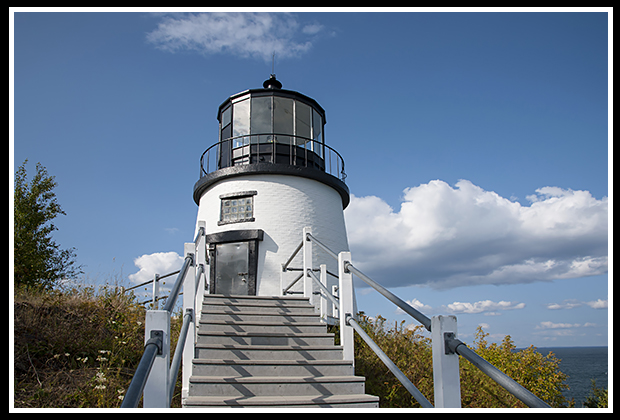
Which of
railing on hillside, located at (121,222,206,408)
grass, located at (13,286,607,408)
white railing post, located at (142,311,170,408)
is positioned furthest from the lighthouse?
white railing post, located at (142,311,170,408)

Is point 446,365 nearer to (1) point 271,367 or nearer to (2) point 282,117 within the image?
(1) point 271,367

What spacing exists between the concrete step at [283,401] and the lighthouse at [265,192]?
548 cm

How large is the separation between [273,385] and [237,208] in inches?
260

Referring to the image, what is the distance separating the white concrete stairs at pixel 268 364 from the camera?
3.85 m

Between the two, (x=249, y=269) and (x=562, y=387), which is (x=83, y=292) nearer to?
(x=249, y=269)

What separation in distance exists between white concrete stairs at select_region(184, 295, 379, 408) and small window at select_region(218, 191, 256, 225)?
4281 millimetres

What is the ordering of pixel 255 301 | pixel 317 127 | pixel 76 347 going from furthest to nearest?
pixel 317 127
pixel 255 301
pixel 76 347

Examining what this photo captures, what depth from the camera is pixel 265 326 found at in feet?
17.9

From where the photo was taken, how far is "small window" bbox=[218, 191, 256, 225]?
33.2 feet

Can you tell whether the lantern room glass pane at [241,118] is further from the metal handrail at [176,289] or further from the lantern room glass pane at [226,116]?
the metal handrail at [176,289]

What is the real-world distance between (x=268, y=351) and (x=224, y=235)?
18.8 feet

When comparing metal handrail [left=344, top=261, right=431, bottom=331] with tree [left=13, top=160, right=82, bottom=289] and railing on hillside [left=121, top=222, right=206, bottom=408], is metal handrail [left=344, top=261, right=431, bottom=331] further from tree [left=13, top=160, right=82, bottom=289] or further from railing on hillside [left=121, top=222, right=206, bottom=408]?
tree [left=13, top=160, right=82, bottom=289]

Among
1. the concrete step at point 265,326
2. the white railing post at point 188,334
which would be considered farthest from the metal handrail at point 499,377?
the concrete step at point 265,326

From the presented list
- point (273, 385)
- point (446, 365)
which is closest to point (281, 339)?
point (273, 385)
